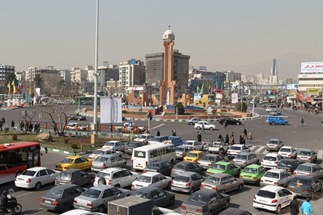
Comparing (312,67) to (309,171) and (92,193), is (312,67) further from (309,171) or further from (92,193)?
(92,193)

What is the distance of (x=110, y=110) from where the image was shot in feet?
121

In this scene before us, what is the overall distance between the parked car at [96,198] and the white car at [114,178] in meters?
2.77

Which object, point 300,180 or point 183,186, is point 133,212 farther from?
point 300,180

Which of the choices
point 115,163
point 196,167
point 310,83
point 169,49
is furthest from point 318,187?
point 310,83

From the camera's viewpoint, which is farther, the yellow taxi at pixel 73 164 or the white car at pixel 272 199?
the yellow taxi at pixel 73 164

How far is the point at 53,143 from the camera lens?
120ft

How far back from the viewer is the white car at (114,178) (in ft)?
66.5

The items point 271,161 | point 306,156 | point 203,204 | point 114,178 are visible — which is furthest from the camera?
point 306,156

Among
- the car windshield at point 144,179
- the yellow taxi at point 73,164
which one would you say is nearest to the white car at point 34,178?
the yellow taxi at point 73,164

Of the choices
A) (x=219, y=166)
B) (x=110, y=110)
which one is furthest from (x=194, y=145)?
(x=219, y=166)

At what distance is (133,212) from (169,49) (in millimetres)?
81205

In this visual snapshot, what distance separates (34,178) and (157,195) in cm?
760

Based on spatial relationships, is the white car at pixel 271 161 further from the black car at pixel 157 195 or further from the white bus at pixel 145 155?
the black car at pixel 157 195

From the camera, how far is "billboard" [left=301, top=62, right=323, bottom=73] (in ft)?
532
